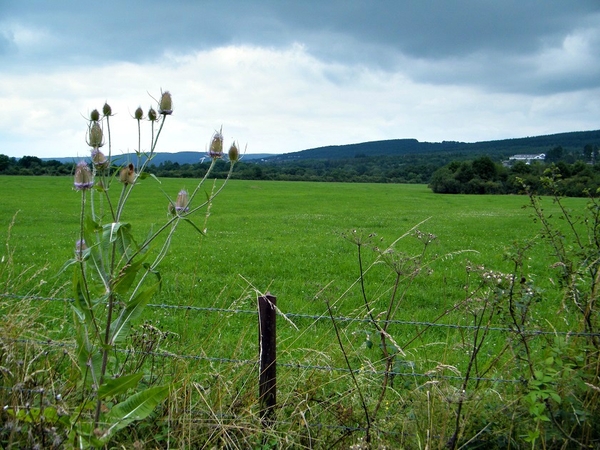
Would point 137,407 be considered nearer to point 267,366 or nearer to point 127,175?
point 267,366

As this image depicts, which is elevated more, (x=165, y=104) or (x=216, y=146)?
(x=165, y=104)

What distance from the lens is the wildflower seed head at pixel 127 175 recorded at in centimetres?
270

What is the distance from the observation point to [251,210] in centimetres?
3419

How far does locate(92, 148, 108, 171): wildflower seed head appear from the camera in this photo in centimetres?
269

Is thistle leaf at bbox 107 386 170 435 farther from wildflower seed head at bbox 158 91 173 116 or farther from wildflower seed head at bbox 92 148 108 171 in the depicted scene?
wildflower seed head at bbox 158 91 173 116

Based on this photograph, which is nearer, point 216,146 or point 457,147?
point 216,146

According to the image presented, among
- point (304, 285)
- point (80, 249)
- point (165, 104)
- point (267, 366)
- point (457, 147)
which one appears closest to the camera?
point (80, 249)

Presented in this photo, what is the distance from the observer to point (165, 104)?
115 inches

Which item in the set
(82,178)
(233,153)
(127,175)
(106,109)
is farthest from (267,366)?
(106,109)

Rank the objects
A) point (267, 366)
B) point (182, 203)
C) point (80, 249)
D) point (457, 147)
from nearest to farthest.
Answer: point (80, 249) → point (182, 203) → point (267, 366) → point (457, 147)

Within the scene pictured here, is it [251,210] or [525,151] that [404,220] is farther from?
[525,151]

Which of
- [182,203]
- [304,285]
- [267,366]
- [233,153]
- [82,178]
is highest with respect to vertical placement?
[233,153]

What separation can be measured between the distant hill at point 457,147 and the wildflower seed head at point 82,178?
14264 cm

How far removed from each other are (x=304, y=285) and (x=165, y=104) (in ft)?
25.3
